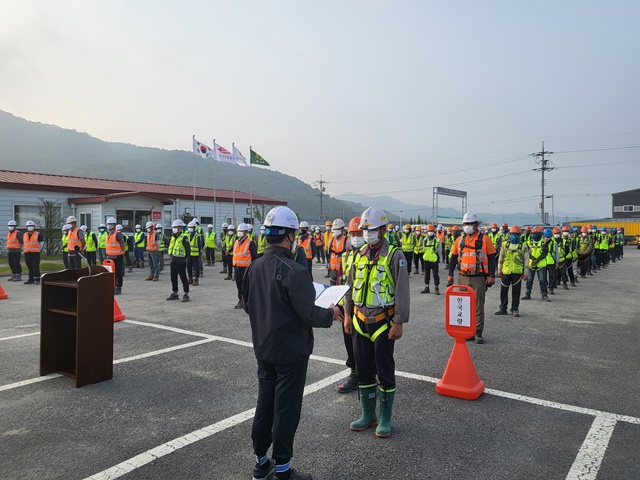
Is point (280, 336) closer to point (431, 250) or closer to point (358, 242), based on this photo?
point (358, 242)

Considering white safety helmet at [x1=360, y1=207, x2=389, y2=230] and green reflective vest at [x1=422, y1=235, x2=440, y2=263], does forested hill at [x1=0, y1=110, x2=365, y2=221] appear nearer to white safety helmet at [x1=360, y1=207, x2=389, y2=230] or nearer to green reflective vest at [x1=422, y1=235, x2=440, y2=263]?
A: green reflective vest at [x1=422, y1=235, x2=440, y2=263]

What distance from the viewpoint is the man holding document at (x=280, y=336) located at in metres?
3.20

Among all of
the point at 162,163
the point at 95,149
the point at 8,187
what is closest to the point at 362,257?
the point at 8,187

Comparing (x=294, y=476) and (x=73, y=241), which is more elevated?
(x=73, y=241)

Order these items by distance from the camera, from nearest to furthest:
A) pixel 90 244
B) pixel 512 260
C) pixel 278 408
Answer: pixel 278 408 → pixel 512 260 → pixel 90 244

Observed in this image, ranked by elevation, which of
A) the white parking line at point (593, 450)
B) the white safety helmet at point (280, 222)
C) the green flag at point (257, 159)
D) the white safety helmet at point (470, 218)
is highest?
the green flag at point (257, 159)

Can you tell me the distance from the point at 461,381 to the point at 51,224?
2565 cm

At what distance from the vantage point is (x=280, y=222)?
3.34 m

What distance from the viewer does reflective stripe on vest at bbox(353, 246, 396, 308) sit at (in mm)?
4176

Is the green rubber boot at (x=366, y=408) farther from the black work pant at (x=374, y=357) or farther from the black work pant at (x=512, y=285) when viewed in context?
the black work pant at (x=512, y=285)

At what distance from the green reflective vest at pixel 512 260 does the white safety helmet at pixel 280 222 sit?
26.2 feet

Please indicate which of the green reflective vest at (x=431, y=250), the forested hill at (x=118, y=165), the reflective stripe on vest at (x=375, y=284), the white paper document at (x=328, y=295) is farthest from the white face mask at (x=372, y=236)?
the forested hill at (x=118, y=165)

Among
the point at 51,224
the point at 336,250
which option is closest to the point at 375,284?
the point at 336,250

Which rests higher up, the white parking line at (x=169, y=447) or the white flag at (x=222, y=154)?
the white flag at (x=222, y=154)
